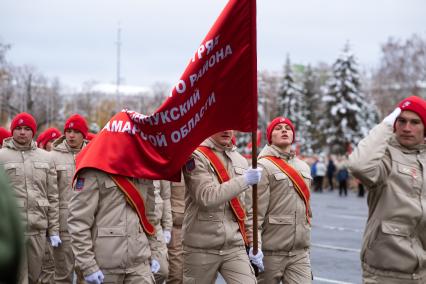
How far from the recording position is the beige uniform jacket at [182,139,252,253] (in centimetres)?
579

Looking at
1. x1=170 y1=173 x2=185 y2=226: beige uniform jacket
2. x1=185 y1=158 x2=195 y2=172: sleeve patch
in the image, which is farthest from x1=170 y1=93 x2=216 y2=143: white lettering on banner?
x1=170 y1=173 x2=185 y2=226: beige uniform jacket

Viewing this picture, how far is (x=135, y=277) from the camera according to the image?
18.0ft

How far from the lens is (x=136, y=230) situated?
5551mm

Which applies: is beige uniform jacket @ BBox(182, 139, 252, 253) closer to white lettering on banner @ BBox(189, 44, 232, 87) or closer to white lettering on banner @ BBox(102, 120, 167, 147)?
white lettering on banner @ BBox(102, 120, 167, 147)

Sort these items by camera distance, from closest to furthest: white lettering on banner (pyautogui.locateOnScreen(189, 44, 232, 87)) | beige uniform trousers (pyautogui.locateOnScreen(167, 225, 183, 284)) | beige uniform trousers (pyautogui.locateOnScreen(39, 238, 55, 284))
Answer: white lettering on banner (pyautogui.locateOnScreen(189, 44, 232, 87))
beige uniform trousers (pyautogui.locateOnScreen(39, 238, 55, 284))
beige uniform trousers (pyautogui.locateOnScreen(167, 225, 183, 284))

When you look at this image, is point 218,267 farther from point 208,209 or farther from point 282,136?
point 282,136

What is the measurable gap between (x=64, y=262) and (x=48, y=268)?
22cm

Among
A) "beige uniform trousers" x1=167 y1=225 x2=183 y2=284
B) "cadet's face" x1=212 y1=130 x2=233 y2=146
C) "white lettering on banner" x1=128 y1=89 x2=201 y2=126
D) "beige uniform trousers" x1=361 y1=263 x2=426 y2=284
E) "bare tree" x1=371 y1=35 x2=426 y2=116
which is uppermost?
"bare tree" x1=371 y1=35 x2=426 y2=116

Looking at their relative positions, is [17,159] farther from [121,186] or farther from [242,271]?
[242,271]

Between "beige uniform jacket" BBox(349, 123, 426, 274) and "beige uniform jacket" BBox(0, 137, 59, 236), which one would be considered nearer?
"beige uniform jacket" BBox(349, 123, 426, 274)

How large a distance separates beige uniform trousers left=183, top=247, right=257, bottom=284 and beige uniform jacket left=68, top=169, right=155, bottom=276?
66 cm

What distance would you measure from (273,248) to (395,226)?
1993 mm

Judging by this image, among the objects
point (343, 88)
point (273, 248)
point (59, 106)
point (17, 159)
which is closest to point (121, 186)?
point (273, 248)

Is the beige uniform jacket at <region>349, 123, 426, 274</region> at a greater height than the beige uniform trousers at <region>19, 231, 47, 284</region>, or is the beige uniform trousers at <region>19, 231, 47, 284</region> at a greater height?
the beige uniform jacket at <region>349, 123, 426, 274</region>
